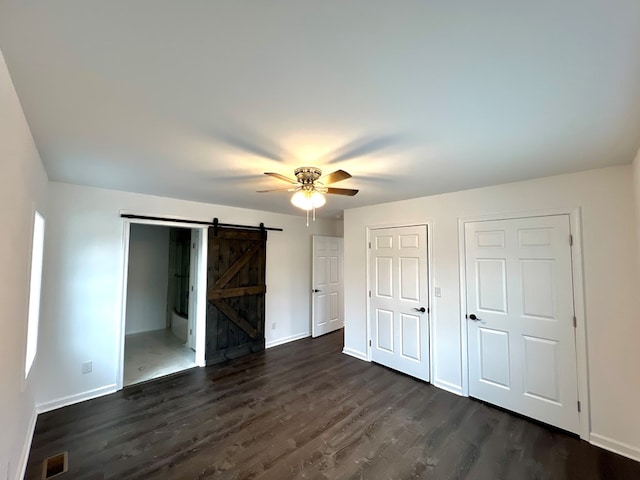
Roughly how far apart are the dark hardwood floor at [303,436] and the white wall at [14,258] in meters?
0.62

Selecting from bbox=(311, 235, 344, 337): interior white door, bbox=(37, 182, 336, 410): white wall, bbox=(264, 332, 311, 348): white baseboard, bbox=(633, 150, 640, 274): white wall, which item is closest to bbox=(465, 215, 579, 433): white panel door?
bbox=(633, 150, 640, 274): white wall

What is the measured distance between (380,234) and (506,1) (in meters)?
3.33

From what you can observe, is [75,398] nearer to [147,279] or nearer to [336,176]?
[147,279]

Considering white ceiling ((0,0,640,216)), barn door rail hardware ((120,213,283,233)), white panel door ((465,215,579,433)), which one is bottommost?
white panel door ((465,215,579,433))

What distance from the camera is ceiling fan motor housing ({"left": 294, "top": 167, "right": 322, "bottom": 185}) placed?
2168 millimetres

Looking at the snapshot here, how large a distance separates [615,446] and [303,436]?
2604mm

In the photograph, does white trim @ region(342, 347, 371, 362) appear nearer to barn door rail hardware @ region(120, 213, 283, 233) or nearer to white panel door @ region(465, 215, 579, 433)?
white panel door @ region(465, 215, 579, 433)

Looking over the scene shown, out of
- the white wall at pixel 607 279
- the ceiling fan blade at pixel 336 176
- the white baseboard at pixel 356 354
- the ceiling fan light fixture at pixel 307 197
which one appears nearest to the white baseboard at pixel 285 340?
the white baseboard at pixel 356 354

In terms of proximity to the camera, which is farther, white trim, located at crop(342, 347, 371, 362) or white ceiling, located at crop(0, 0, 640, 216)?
white trim, located at crop(342, 347, 371, 362)

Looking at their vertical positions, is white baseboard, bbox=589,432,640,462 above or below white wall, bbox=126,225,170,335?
below

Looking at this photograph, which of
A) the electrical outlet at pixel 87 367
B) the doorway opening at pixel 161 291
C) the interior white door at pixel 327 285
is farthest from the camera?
the interior white door at pixel 327 285

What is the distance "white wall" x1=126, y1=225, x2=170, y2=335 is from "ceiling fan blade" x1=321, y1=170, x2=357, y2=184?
17.0ft

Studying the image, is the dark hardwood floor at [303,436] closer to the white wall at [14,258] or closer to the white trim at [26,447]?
the white trim at [26,447]

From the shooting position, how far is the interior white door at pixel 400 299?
3586mm
